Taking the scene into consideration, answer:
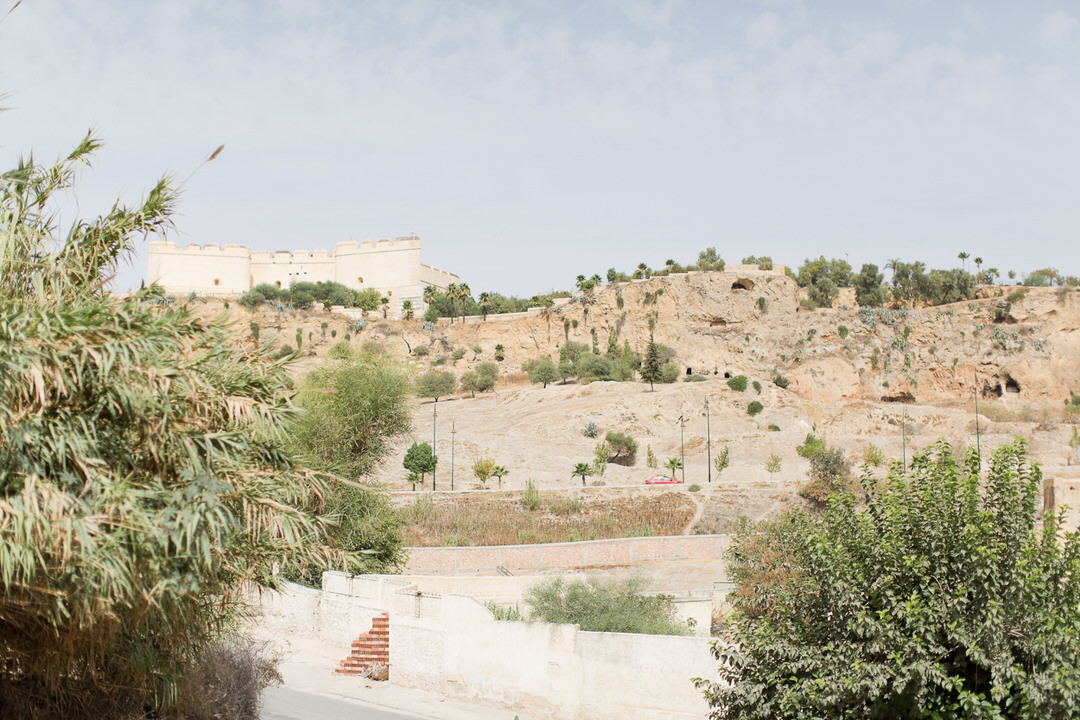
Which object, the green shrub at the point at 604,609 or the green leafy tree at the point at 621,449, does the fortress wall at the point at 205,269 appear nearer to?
the green leafy tree at the point at 621,449

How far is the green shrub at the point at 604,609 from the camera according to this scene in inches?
784

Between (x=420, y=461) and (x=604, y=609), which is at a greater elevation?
(x=420, y=461)

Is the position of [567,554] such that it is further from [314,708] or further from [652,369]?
[652,369]

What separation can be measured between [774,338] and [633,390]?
784 inches

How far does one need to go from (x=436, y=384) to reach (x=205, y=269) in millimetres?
32489

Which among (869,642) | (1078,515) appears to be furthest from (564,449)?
(869,642)

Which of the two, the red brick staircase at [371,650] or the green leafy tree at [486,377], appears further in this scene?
the green leafy tree at [486,377]

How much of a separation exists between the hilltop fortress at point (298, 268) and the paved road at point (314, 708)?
234ft

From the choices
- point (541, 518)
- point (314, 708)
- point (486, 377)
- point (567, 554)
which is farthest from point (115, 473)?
point (486, 377)

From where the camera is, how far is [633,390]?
6166 cm

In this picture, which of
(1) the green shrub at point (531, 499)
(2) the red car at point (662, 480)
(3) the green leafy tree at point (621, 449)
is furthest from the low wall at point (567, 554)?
(3) the green leafy tree at point (621, 449)

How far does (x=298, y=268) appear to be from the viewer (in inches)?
3639

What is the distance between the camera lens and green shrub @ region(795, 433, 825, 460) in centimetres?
4938

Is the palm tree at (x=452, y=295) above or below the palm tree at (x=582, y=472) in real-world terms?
above
